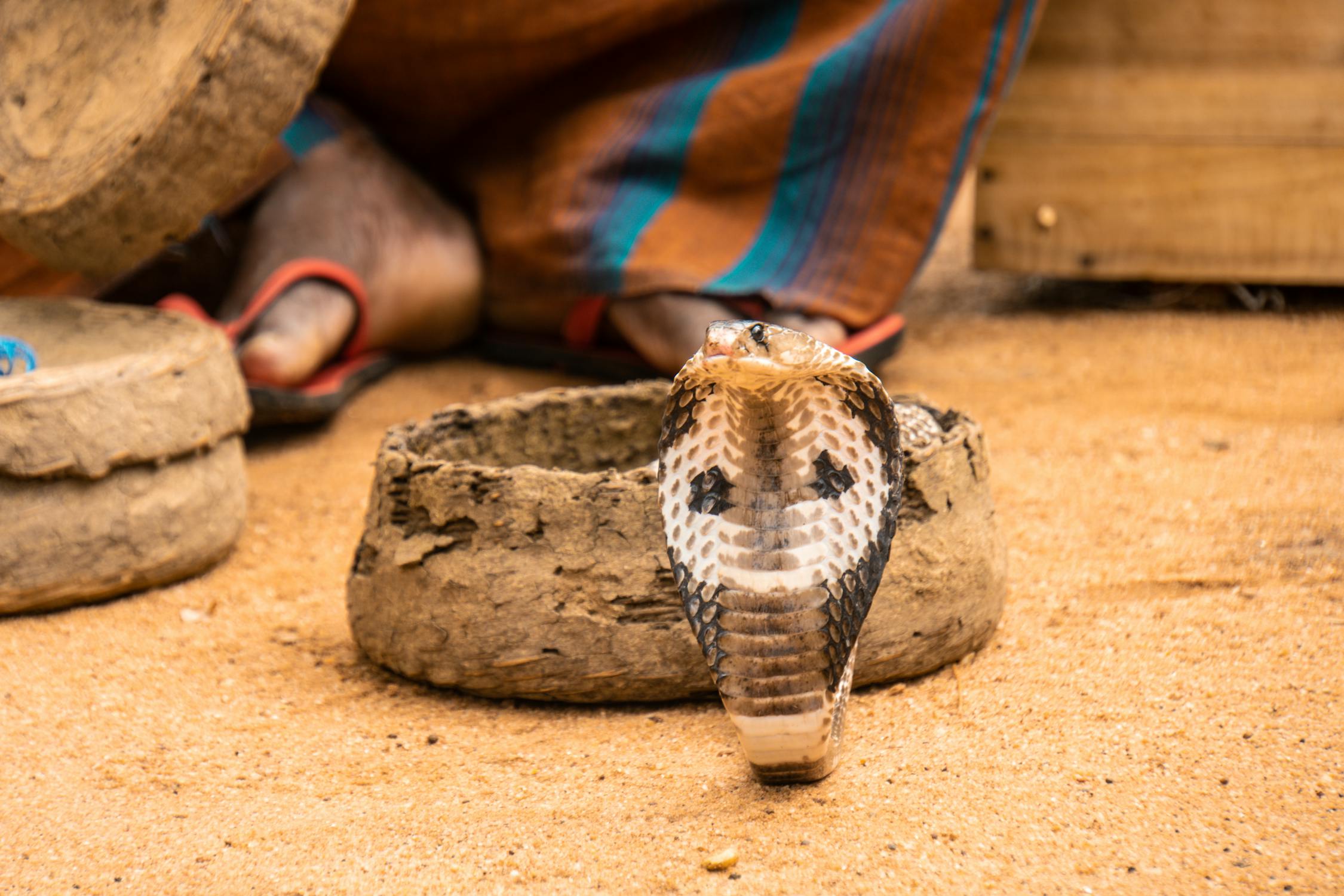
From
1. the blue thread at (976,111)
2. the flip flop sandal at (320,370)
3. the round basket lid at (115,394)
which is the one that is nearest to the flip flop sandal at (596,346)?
the blue thread at (976,111)

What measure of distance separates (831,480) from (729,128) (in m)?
2.22

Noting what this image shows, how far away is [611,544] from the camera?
5.87ft

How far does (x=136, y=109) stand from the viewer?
2381 mm

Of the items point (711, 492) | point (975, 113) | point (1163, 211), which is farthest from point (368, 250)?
point (711, 492)

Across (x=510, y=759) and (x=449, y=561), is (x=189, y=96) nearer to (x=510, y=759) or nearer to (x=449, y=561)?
(x=449, y=561)

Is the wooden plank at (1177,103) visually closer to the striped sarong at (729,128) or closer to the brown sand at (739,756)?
the striped sarong at (729,128)

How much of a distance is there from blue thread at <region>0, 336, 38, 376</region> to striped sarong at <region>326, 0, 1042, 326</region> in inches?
57.6

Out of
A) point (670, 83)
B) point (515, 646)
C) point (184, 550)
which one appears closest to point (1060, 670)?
point (515, 646)

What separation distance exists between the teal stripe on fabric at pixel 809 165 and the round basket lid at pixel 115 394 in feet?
4.26

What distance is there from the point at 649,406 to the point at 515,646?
67 centimetres

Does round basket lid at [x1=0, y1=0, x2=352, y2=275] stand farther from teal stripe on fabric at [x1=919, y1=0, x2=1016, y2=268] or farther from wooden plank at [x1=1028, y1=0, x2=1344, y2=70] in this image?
wooden plank at [x1=1028, y1=0, x2=1344, y2=70]

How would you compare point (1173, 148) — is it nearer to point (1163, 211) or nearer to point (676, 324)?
point (1163, 211)

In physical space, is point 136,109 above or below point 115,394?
above

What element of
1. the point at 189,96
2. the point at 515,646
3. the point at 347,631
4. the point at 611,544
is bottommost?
the point at 347,631
